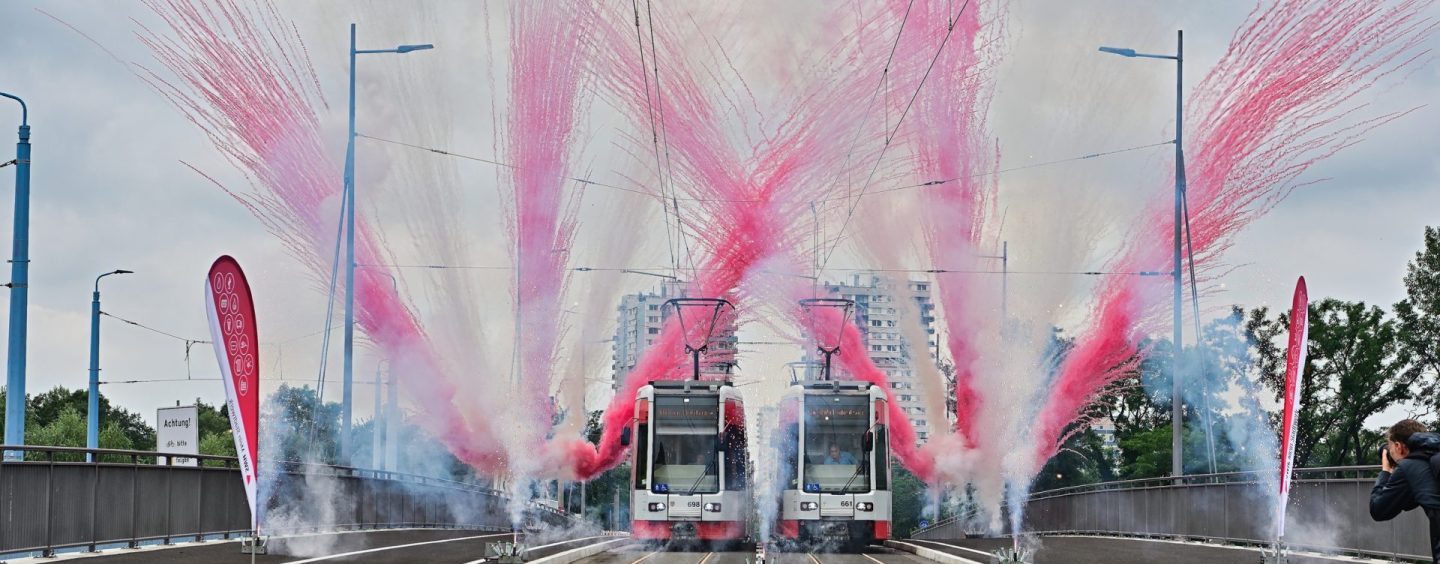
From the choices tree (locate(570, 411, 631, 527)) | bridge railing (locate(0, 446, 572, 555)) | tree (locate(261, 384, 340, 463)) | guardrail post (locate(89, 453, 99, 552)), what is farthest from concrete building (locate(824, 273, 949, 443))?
tree (locate(570, 411, 631, 527))

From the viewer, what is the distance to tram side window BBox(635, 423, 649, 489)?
3322 cm

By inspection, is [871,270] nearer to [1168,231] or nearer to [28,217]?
[1168,231]

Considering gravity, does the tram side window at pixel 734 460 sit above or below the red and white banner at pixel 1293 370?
below

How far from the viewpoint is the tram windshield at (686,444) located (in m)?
33.1

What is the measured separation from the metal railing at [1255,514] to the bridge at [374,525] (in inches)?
1.4

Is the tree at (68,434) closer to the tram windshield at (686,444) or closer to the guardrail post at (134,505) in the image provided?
the tram windshield at (686,444)

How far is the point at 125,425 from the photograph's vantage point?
424 ft

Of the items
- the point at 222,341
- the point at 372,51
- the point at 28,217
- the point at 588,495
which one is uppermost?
the point at 372,51

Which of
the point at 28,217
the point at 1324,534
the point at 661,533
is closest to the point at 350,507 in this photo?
the point at 661,533

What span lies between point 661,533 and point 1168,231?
52.5ft

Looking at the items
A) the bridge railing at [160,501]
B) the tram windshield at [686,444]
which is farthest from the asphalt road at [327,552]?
the tram windshield at [686,444]

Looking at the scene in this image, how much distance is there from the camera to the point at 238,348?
55.9ft

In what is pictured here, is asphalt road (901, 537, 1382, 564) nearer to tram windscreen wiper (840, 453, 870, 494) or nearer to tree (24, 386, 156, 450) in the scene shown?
tram windscreen wiper (840, 453, 870, 494)

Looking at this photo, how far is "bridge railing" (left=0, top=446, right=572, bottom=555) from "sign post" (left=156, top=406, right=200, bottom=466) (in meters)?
5.00
